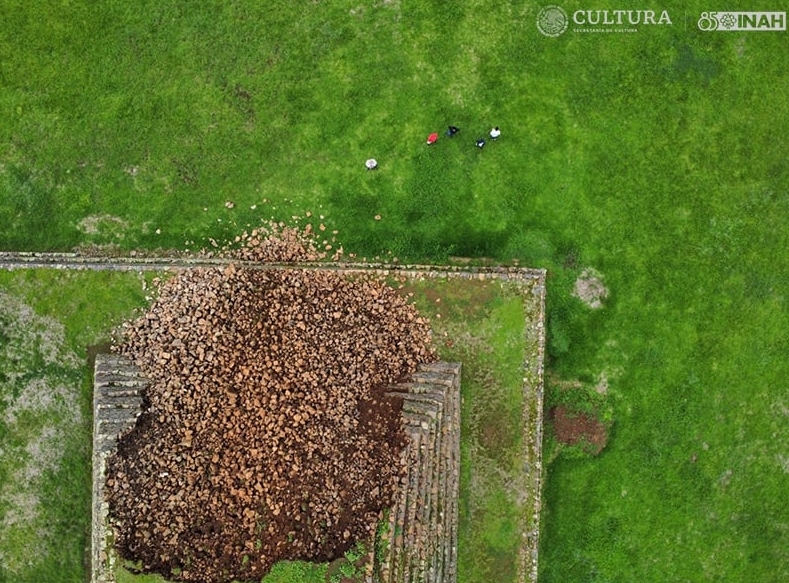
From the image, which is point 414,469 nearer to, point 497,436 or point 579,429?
point 497,436

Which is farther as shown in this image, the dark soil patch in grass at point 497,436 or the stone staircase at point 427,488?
the dark soil patch in grass at point 497,436

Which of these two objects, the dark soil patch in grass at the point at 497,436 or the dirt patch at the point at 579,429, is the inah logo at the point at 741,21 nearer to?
the dirt patch at the point at 579,429

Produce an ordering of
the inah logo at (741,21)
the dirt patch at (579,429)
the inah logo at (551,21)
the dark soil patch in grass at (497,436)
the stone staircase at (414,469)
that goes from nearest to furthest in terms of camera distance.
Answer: the stone staircase at (414,469) < the dark soil patch in grass at (497,436) < the dirt patch at (579,429) < the inah logo at (551,21) < the inah logo at (741,21)

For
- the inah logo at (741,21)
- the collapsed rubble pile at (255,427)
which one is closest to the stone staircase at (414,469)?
the collapsed rubble pile at (255,427)

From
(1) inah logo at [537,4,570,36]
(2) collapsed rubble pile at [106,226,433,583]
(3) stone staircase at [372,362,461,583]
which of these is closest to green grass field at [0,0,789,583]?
(1) inah logo at [537,4,570,36]

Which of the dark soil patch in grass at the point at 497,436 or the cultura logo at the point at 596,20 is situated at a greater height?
the cultura logo at the point at 596,20

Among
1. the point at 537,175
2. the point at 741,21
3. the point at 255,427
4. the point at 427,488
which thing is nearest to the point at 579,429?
the point at 427,488
